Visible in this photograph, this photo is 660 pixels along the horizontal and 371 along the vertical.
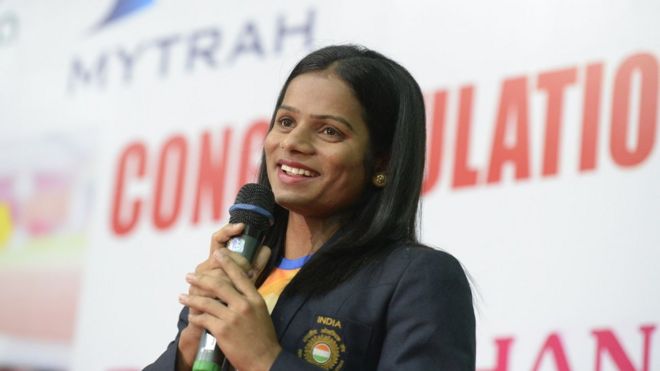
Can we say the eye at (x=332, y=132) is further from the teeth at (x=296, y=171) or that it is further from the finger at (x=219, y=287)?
the finger at (x=219, y=287)

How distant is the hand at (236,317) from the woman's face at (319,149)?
0.85ft

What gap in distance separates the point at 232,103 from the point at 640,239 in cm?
152

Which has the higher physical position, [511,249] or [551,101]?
[551,101]

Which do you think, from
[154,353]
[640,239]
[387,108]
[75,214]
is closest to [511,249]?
[640,239]

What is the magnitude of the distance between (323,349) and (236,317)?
0.18 meters

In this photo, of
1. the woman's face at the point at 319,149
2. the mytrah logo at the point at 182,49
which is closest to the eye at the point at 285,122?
the woman's face at the point at 319,149

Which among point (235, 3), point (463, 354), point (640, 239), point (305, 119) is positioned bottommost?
point (463, 354)

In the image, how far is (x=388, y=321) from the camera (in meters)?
1.97

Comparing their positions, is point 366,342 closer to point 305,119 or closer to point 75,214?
point 305,119

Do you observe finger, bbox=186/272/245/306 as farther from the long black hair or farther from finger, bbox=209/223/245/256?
the long black hair

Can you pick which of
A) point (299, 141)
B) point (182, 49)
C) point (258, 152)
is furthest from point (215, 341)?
point (182, 49)

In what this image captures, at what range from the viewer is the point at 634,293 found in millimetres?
2904

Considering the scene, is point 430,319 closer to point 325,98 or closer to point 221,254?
point 221,254

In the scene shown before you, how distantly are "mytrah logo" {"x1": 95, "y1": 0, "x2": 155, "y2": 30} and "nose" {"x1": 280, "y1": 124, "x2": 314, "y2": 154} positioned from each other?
7.48 ft
